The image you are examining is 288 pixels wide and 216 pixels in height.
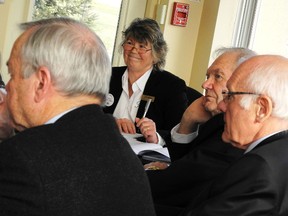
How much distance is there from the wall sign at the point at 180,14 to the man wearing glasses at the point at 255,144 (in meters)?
3.17

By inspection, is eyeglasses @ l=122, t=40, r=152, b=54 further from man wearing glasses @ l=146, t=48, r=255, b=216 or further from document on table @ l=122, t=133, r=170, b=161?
man wearing glasses @ l=146, t=48, r=255, b=216

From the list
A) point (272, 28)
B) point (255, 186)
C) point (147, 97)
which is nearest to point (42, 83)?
point (255, 186)

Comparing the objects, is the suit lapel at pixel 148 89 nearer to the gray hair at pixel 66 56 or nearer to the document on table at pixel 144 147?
the document on table at pixel 144 147

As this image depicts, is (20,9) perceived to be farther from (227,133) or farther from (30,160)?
(30,160)

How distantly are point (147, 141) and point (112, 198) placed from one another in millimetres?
1632

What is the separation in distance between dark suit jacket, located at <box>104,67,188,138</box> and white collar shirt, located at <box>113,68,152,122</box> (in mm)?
30

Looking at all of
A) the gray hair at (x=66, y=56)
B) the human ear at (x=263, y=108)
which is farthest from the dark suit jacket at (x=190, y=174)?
the gray hair at (x=66, y=56)

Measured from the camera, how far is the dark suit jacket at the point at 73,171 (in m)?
1.19

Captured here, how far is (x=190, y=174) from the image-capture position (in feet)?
6.98

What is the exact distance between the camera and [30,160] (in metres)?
1.19

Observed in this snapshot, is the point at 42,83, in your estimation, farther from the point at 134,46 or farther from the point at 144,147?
the point at 134,46

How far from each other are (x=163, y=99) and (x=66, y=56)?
217 cm

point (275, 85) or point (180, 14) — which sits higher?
point (180, 14)

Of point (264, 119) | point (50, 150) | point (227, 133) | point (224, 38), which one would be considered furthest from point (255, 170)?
point (224, 38)
